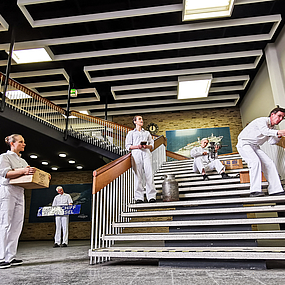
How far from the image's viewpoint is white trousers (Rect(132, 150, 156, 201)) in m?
3.84

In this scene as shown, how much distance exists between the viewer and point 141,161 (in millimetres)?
4051

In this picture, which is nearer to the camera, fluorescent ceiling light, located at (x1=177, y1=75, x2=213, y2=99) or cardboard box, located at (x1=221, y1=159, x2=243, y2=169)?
cardboard box, located at (x1=221, y1=159, x2=243, y2=169)

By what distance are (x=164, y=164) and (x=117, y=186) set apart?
378cm

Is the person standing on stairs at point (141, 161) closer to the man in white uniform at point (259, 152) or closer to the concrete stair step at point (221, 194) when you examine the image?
the concrete stair step at point (221, 194)

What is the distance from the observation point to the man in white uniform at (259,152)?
3275mm

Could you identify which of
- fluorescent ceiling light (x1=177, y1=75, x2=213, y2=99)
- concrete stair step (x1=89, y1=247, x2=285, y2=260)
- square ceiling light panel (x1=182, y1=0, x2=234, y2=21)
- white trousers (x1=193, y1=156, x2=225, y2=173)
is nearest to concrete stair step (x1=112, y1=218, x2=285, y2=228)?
concrete stair step (x1=89, y1=247, x2=285, y2=260)

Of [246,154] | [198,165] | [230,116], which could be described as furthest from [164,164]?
[230,116]

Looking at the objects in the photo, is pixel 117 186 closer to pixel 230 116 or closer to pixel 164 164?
Result: pixel 164 164

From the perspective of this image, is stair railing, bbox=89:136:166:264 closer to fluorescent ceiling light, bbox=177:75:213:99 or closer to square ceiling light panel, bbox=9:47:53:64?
square ceiling light panel, bbox=9:47:53:64

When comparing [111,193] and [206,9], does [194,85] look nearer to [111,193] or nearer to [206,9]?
[206,9]

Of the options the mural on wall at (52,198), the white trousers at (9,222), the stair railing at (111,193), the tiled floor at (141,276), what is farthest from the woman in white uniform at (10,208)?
the mural on wall at (52,198)

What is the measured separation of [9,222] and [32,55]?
610 cm

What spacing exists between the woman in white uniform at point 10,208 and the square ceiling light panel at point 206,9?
4.94 meters

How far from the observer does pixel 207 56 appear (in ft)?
25.5
